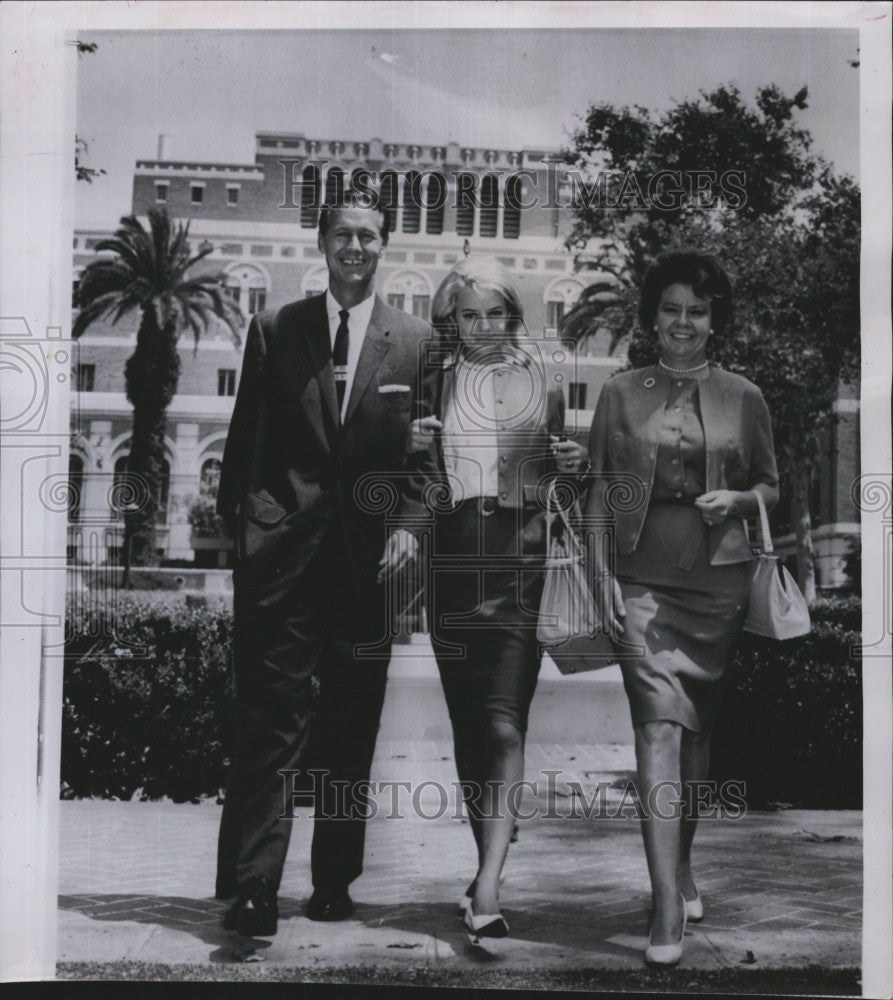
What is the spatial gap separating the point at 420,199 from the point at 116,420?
1574 mm

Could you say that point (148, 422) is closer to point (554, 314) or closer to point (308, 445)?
point (308, 445)

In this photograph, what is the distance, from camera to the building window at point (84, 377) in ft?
17.5

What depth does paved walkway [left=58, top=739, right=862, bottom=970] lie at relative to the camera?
502 cm

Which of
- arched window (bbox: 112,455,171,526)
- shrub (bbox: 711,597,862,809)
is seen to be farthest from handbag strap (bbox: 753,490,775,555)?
arched window (bbox: 112,455,171,526)

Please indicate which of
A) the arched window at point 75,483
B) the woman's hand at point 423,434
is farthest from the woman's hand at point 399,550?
the arched window at point 75,483

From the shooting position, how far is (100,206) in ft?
17.6

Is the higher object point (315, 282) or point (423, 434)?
point (315, 282)

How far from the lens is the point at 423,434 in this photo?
5.20 m

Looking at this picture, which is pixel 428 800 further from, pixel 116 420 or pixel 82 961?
pixel 116 420

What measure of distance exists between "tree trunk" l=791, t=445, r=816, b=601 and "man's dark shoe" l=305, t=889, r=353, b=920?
7.50 feet

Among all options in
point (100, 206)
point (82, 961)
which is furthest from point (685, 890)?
point (100, 206)

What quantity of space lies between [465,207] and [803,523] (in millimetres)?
1921

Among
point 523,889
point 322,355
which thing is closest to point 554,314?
point 322,355

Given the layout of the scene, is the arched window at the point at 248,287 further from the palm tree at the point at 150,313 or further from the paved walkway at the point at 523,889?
the paved walkway at the point at 523,889
